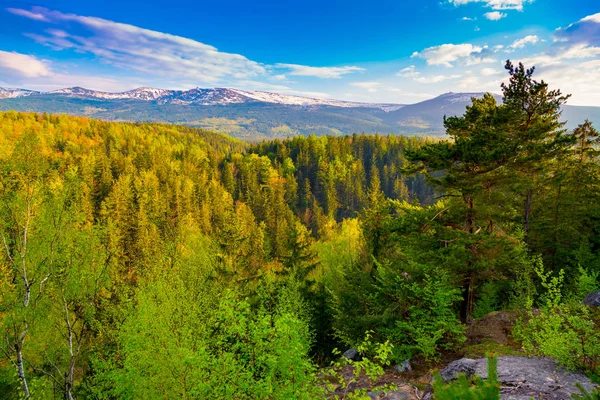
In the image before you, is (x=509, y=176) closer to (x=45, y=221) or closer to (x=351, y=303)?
(x=351, y=303)

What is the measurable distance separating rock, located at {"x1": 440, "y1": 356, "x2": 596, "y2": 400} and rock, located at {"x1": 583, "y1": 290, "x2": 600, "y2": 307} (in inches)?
269

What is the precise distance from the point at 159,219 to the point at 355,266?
4922cm

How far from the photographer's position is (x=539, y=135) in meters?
16.4

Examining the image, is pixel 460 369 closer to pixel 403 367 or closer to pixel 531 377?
pixel 531 377

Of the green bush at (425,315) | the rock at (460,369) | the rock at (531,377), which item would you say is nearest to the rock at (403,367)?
the green bush at (425,315)

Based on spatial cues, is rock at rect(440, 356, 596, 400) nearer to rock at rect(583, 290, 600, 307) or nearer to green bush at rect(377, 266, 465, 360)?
green bush at rect(377, 266, 465, 360)

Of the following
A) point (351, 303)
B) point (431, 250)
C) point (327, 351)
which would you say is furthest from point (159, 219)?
point (431, 250)

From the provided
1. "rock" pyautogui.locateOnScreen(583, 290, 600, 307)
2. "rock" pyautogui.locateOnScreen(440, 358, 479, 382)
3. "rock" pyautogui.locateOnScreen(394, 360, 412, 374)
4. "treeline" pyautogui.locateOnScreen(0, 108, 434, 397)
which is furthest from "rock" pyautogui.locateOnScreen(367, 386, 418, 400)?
"rock" pyautogui.locateOnScreen(583, 290, 600, 307)

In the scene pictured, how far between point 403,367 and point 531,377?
5.18 metres

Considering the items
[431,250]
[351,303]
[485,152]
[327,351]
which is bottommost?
[327,351]

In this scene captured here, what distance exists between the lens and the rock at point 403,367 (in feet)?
41.1

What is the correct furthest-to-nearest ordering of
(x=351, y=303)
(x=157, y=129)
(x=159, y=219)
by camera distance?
1. (x=157, y=129)
2. (x=159, y=219)
3. (x=351, y=303)

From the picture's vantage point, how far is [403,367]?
12.6 metres

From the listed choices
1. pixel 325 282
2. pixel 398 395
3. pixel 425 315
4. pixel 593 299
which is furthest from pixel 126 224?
pixel 593 299
